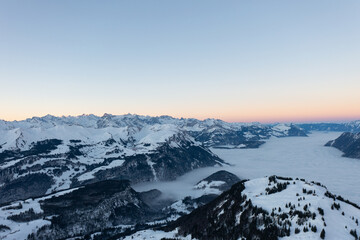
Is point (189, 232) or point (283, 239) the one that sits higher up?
point (283, 239)

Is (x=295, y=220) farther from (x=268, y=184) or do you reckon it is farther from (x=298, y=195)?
(x=268, y=184)

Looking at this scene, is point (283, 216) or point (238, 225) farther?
point (238, 225)

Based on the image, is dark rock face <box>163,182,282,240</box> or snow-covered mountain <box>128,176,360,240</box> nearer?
snow-covered mountain <box>128,176,360,240</box>

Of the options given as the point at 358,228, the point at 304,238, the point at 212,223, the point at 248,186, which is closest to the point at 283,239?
the point at 304,238

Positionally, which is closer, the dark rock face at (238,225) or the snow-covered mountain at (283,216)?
the snow-covered mountain at (283,216)

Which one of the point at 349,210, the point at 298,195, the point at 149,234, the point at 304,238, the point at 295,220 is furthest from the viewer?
the point at 149,234

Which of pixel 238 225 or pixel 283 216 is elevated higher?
pixel 283 216

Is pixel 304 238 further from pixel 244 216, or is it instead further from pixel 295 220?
pixel 244 216

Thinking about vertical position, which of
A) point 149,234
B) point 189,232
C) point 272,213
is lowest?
point 149,234

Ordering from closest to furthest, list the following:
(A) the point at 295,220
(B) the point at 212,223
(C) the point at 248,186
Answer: (A) the point at 295,220, (B) the point at 212,223, (C) the point at 248,186

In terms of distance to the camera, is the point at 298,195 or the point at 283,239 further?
the point at 298,195
